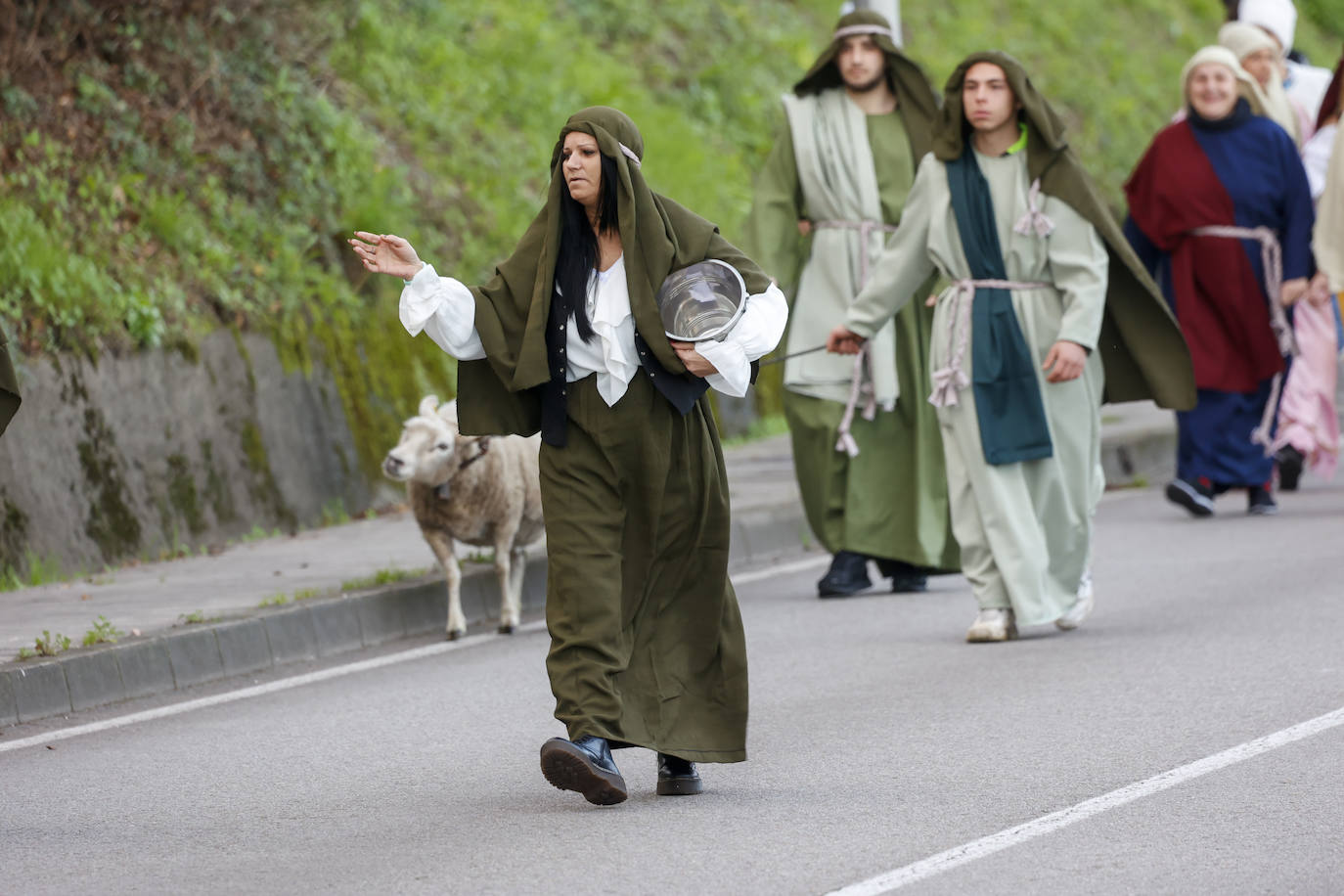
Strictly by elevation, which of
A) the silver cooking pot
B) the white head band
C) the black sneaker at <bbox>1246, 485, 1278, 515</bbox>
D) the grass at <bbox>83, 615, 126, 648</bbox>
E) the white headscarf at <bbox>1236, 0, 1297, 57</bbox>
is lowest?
the black sneaker at <bbox>1246, 485, 1278, 515</bbox>

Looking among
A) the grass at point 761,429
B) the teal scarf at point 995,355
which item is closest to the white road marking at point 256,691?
the teal scarf at point 995,355

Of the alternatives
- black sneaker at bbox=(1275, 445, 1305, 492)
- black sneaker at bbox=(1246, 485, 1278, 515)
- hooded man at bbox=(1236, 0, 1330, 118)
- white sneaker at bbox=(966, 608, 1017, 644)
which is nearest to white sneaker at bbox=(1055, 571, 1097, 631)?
white sneaker at bbox=(966, 608, 1017, 644)

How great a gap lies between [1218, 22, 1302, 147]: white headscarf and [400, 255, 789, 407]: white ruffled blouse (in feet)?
25.7

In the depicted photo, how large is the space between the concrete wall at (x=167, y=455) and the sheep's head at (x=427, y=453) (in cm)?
245

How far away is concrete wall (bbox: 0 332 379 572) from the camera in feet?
36.0

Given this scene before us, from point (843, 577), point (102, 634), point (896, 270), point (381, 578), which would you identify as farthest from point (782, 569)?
point (102, 634)

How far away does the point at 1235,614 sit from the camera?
8.94 metres

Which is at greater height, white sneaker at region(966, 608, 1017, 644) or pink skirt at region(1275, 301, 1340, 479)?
pink skirt at region(1275, 301, 1340, 479)

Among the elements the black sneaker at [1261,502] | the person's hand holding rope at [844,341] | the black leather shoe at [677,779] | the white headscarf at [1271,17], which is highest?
the white headscarf at [1271,17]

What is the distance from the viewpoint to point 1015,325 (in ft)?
28.7

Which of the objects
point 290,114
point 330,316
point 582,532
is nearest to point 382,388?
point 330,316

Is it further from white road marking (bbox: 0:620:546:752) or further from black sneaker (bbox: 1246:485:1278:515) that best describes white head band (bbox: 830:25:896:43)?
black sneaker (bbox: 1246:485:1278:515)

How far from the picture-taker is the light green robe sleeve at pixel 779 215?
33.8 feet

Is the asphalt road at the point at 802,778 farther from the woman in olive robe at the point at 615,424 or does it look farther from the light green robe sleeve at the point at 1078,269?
the light green robe sleeve at the point at 1078,269
